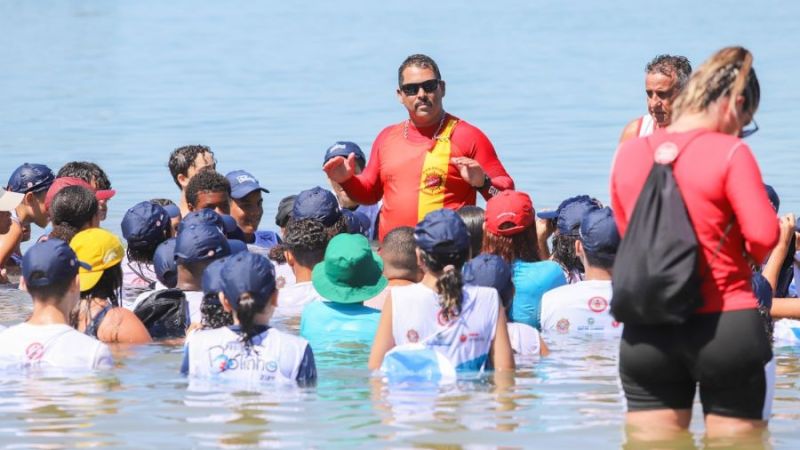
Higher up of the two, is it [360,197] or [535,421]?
[360,197]

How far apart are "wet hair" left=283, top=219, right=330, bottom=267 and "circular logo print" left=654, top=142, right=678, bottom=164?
403 centimetres

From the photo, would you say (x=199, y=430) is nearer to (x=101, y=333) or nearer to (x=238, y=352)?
(x=238, y=352)

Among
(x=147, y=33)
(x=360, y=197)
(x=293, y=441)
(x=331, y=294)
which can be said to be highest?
(x=147, y=33)

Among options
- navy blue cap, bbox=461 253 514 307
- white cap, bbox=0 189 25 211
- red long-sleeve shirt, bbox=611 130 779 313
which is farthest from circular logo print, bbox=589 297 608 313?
white cap, bbox=0 189 25 211

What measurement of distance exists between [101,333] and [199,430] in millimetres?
1525

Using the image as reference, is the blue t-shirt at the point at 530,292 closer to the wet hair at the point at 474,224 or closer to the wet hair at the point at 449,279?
the wet hair at the point at 474,224

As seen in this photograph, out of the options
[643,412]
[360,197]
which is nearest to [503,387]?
[643,412]

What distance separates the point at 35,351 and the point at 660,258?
318cm

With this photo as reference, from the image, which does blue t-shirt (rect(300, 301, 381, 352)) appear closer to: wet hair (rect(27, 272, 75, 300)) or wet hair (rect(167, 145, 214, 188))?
wet hair (rect(27, 272, 75, 300))

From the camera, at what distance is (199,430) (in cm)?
714

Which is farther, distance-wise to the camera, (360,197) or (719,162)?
(360,197)

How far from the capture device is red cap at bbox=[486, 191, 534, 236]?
30.7ft

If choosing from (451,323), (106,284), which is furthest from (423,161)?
(451,323)

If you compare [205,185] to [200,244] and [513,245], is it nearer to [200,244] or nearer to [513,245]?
[200,244]
